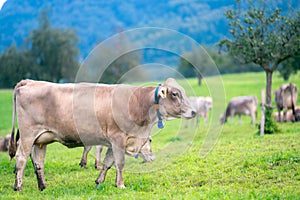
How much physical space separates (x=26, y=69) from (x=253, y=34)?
43.0m

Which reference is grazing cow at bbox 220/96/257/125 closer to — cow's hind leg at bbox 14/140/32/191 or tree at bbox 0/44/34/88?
cow's hind leg at bbox 14/140/32/191

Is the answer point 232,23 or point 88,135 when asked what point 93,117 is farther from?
point 232,23

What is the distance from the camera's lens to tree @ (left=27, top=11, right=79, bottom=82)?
58.5 metres

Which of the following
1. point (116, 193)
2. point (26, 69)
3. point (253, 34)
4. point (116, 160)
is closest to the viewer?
point (116, 193)

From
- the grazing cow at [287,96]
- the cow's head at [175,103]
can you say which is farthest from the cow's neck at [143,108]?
the grazing cow at [287,96]

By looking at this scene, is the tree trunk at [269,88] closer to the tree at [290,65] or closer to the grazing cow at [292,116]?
the grazing cow at [292,116]

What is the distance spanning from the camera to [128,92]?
32.6ft

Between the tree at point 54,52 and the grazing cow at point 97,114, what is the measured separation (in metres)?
48.2

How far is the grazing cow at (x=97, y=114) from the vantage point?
9.70m

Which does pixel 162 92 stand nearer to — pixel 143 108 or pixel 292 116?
pixel 143 108

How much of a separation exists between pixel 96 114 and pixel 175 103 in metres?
1.73

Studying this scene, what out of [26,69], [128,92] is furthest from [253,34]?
[26,69]

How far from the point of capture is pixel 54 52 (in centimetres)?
5997

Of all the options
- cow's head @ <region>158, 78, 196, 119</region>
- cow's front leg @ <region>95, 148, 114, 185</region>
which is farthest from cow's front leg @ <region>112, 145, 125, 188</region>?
cow's head @ <region>158, 78, 196, 119</region>
